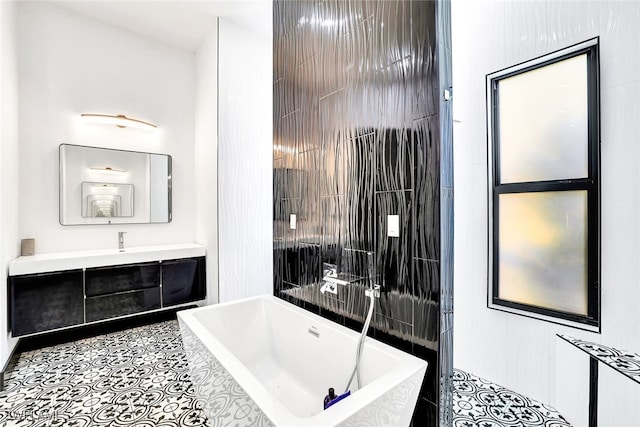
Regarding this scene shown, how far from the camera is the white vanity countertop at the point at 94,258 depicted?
2662 mm

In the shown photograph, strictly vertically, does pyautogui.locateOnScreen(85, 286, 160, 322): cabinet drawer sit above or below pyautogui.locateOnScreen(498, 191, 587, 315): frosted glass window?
below

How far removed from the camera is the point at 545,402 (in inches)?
68.6

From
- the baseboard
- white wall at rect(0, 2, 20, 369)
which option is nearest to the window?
the baseboard

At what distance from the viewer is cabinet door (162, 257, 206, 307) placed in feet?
11.1

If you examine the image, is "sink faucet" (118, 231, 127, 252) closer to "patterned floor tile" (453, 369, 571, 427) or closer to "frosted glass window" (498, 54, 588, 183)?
"patterned floor tile" (453, 369, 571, 427)

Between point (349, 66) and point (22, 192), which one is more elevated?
point (349, 66)

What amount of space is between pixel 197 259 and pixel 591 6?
12.7 feet

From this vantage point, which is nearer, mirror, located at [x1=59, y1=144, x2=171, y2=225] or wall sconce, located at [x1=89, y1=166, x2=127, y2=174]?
mirror, located at [x1=59, y1=144, x2=171, y2=225]

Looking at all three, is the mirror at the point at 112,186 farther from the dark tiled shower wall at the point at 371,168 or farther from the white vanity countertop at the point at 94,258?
the dark tiled shower wall at the point at 371,168

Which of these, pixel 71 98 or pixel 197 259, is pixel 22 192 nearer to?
pixel 71 98

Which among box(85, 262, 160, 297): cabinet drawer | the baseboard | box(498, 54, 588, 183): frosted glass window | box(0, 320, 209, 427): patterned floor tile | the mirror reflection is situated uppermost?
box(498, 54, 588, 183): frosted glass window

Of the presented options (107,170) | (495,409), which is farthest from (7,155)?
(495,409)

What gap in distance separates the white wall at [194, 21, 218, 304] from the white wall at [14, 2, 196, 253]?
15 cm

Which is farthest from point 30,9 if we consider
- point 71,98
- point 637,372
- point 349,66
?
point 637,372
